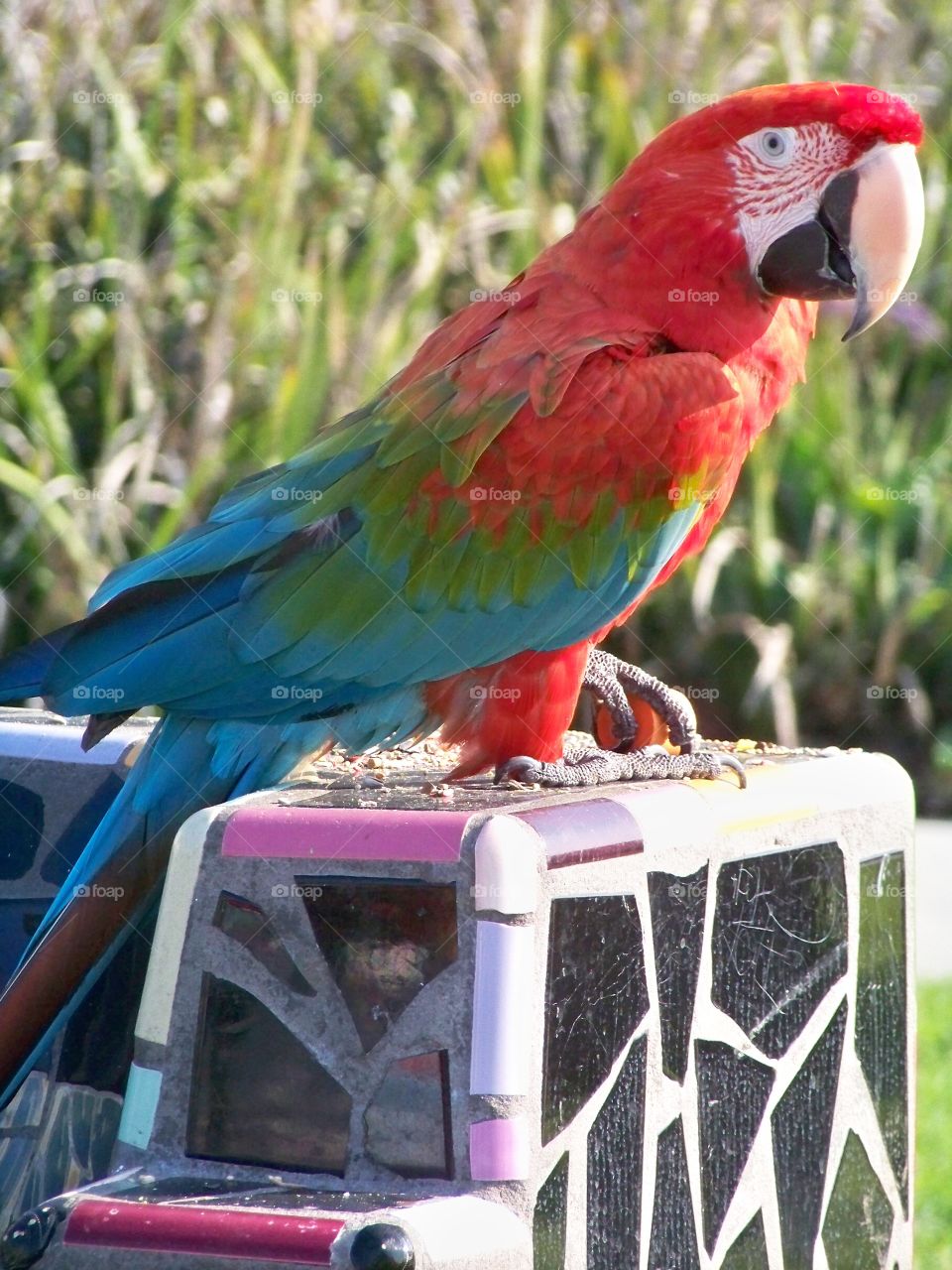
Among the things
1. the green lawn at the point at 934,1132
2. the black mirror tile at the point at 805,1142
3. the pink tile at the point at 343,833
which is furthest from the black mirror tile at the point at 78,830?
the green lawn at the point at 934,1132

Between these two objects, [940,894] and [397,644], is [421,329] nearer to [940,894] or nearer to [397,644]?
[940,894]

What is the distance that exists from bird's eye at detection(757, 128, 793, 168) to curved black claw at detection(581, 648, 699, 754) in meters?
0.82

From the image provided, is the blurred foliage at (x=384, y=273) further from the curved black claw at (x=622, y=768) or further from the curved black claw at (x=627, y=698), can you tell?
the curved black claw at (x=622, y=768)

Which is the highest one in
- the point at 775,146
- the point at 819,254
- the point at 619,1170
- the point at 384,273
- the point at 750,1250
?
the point at 384,273

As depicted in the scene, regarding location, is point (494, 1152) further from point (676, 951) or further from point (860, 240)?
point (860, 240)

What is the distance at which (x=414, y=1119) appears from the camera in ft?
5.24

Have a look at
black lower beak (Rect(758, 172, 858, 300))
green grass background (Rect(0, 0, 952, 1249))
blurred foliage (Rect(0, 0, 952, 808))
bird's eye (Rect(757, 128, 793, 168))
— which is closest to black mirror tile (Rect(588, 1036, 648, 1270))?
black lower beak (Rect(758, 172, 858, 300))

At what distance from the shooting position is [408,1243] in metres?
1.41

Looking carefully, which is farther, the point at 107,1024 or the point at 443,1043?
the point at 107,1024

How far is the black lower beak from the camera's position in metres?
2.39

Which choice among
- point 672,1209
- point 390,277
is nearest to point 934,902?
point 390,277

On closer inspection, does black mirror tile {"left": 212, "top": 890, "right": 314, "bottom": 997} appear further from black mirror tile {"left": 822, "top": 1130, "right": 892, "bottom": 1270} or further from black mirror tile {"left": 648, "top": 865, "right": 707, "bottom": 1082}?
black mirror tile {"left": 822, "top": 1130, "right": 892, "bottom": 1270}

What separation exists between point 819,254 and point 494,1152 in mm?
1485

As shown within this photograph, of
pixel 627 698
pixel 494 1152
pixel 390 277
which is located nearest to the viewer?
pixel 494 1152
